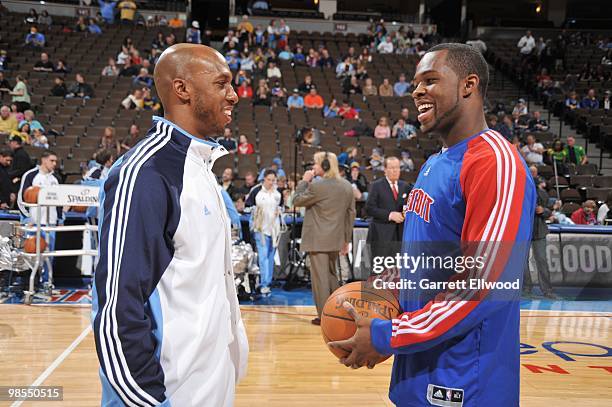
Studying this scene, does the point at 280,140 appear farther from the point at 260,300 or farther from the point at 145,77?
the point at 260,300

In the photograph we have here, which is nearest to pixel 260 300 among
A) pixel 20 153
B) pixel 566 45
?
pixel 20 153

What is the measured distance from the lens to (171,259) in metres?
1.59

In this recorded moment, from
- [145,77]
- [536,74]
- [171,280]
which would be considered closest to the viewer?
Answer: [171,280]

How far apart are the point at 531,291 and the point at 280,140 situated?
6325 mm

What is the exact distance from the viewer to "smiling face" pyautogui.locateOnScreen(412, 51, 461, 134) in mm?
1694

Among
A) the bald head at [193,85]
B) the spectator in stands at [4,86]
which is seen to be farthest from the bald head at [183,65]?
the spectator in stands at [4,86]

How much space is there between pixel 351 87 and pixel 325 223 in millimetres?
9974

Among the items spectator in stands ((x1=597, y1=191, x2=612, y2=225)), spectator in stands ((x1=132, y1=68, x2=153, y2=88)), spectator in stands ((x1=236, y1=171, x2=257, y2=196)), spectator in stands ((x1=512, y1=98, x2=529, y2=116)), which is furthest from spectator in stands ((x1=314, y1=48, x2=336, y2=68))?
spectator in stands ((x1=597, y1=191, x2=612, y2=225))

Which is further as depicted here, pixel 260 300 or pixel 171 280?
pixel 260 300

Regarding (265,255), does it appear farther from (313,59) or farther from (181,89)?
(313,59)

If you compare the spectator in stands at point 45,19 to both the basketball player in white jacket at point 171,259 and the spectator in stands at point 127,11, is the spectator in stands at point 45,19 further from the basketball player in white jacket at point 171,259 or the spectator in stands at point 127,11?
the basketball player in white jacket at point 171,259

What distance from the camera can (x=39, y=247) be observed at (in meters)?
6.67

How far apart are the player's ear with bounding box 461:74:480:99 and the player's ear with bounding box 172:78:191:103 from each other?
2.58ft

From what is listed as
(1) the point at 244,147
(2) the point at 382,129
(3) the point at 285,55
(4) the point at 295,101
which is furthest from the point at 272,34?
(1) the point at 244,147
